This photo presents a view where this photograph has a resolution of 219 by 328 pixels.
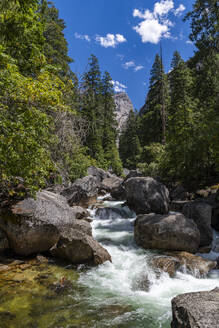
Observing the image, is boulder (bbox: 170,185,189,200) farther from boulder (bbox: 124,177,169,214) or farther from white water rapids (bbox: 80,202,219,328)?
white water rapids (bbox: 80,202,219,328)

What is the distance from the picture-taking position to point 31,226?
6629 mm

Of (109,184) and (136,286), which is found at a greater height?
(109,184)

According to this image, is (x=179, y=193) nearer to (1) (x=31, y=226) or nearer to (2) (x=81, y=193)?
(2) (x=81, y=193)

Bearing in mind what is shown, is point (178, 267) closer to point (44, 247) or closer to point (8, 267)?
point (44, 247)

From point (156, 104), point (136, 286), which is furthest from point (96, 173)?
point (136, 286)

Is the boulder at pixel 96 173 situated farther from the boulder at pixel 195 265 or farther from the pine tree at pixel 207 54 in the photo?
the boulder at pixel 195 265

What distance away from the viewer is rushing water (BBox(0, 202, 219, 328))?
407 cm

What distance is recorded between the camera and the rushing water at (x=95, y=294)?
4.07 meters

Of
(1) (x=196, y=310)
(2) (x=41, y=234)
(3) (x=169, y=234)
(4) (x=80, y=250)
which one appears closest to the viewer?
(1) (x=196, y=310)

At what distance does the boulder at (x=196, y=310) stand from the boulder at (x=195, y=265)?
3.76 m

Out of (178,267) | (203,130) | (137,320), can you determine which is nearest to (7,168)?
(137,320)

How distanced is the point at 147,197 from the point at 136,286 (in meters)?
6.55

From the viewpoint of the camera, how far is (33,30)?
7660 millimetres

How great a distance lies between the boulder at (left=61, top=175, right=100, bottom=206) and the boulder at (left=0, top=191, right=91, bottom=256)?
610cm
